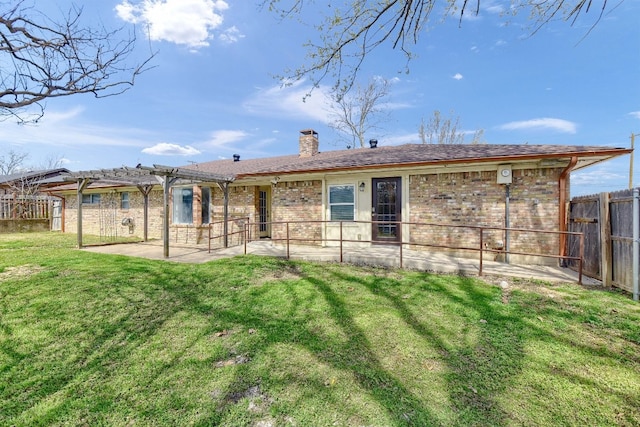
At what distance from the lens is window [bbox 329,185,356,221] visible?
9047mm

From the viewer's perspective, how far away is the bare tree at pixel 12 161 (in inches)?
1241

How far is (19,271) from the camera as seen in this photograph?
5973mm

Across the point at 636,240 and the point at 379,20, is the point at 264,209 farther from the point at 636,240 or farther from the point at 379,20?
the point at 636,240

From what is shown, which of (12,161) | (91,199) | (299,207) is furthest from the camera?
(12,161)

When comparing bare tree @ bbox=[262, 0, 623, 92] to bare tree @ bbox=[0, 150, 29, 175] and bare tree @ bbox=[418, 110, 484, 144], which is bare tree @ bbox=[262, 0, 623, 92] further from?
bare tree @ bbox=[0, 150, 29, 175]

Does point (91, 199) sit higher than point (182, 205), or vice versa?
point (91, 199)

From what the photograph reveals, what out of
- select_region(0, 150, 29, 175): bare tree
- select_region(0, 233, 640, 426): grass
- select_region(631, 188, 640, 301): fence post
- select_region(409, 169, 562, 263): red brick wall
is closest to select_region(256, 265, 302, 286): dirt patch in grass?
select_region(0, 233, 640, 426): grass

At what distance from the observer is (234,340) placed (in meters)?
3.52

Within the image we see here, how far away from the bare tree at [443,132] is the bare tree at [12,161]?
42101 millimetres

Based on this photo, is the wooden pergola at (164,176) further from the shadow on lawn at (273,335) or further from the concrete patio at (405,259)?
the shadow on lawn at (273,335)

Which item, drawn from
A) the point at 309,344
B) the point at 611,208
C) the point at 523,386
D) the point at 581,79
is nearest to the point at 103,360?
the point at 309,344

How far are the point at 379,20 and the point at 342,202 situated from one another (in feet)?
17.9

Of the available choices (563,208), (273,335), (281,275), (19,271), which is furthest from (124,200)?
(563,208)

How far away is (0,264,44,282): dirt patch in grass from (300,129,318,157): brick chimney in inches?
395
